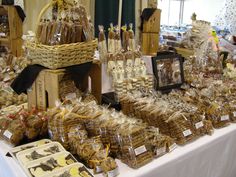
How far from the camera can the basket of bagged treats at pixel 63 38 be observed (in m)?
1.27

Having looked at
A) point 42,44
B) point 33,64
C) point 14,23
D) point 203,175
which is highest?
point 14,23

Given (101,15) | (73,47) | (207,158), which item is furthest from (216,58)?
(101,15)

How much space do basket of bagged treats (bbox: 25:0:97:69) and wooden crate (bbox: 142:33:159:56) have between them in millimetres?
1160

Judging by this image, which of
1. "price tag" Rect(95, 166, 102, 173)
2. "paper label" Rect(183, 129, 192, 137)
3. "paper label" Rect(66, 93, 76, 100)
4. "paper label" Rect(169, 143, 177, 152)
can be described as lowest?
"price tag" Rect(95, 166, 102, 173)

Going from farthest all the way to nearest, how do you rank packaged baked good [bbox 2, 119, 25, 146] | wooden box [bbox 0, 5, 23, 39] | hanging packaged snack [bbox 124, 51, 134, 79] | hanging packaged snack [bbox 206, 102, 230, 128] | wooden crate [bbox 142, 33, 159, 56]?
wooden box [bbox 0, 5, 23, 39]
wooden crate [bbox 142, 33, 159, 56]
hanging packaged snack [bbox 124, 51, 134, 79]
hanging packaged snack [bbox 206, 102, 230, 128]
packaged baked good [bbox 2, 119, 25, 146]

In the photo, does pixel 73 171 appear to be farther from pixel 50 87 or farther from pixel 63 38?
pixel 63 38

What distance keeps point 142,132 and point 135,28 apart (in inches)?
117

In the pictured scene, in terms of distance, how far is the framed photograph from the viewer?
172cm

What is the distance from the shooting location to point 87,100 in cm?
144

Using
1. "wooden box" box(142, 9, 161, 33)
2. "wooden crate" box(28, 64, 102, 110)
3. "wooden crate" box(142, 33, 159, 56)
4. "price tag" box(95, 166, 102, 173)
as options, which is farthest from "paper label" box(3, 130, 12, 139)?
"wooden box" box(142, 9, 161, 33)

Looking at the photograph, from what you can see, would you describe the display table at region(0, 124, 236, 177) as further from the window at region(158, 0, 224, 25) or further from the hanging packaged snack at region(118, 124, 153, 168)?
the window at region(158, 0, 224, 25)

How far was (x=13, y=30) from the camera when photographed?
105 inches

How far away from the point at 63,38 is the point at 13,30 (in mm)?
1619

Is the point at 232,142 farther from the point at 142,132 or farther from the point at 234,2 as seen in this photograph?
the point at 234,2
